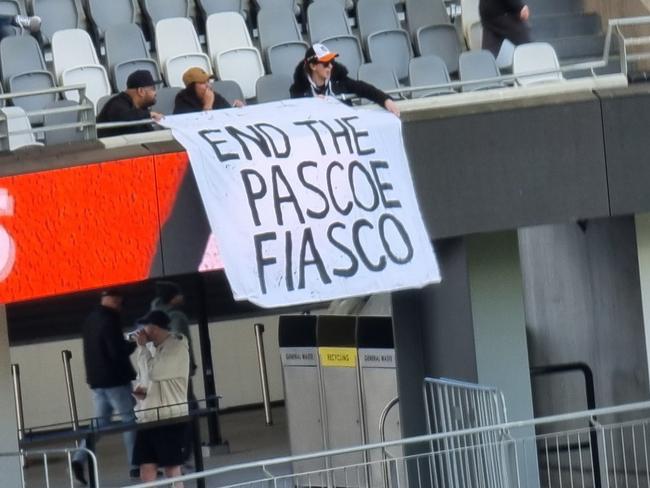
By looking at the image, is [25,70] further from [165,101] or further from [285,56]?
[285,56]

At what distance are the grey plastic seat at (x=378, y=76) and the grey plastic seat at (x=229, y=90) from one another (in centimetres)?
112

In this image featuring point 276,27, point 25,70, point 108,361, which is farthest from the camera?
point 276,27

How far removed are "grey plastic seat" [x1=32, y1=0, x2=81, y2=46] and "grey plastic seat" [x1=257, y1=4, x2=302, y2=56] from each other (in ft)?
6.19

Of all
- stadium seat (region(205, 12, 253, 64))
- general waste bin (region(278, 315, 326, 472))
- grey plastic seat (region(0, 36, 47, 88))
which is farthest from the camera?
general waste bin (region(278, 315, 326, 472))

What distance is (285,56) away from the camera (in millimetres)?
14914

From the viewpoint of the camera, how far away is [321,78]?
38.1 ft

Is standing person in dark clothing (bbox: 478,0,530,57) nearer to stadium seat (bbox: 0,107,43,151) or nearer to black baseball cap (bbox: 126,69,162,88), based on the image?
black baseball cap (bbox: 126,69,162,88)

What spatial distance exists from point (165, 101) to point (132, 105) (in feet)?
4.66

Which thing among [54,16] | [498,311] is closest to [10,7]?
[54,16]

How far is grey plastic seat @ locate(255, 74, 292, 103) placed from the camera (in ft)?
43.9

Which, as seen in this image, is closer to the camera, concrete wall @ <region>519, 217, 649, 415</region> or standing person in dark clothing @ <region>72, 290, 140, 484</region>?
standing person in dark clothing @ <region>72, 290, 140, 484</region>

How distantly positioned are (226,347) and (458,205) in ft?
31.1

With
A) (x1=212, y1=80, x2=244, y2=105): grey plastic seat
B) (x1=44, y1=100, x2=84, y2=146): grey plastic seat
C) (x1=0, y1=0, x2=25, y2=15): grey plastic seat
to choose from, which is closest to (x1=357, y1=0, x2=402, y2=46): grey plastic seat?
(x1=212, y1=80, x2=244, y2=105): grey plastic seat

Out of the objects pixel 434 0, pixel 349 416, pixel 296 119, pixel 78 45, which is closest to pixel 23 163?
pixel 296 119
